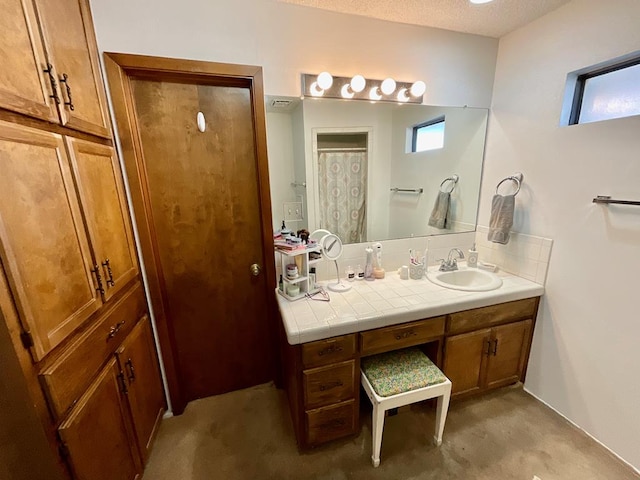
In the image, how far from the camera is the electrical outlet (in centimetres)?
170

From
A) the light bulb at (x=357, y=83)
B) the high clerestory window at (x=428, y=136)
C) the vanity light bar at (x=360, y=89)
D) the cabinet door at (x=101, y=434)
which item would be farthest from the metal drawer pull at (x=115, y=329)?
the high clerestory window at (x=428, y=136)

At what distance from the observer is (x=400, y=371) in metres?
1.42

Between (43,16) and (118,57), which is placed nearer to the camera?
(43,16)

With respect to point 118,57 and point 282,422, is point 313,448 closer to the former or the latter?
point 282,422

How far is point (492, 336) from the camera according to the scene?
5.41 feet

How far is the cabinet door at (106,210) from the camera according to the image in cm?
104

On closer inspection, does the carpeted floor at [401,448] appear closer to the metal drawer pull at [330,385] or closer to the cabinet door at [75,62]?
the metal drawer pull at [330,385]

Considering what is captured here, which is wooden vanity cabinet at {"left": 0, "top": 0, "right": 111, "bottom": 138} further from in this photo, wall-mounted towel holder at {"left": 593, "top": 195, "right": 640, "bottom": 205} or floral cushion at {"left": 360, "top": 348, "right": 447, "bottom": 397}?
wall-mounted towel holder at {"left": 593, "top": 195, "right": 640, "bottom": 205}

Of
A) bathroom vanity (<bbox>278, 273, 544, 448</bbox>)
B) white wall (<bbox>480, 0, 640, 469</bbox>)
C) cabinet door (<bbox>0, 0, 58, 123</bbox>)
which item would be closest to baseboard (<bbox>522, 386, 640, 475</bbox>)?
white wall (<bbox>480, 0, 640, 469</bbox>)

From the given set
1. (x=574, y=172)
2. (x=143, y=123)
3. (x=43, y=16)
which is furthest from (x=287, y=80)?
(x=574, y=172)

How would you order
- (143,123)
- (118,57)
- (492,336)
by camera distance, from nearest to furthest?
(118,57), (143,123), (492,336)

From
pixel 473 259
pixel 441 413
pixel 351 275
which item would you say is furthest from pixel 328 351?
pixel 473 259

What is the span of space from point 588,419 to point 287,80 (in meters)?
2.61

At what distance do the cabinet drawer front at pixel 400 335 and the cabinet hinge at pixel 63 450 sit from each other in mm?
1171
